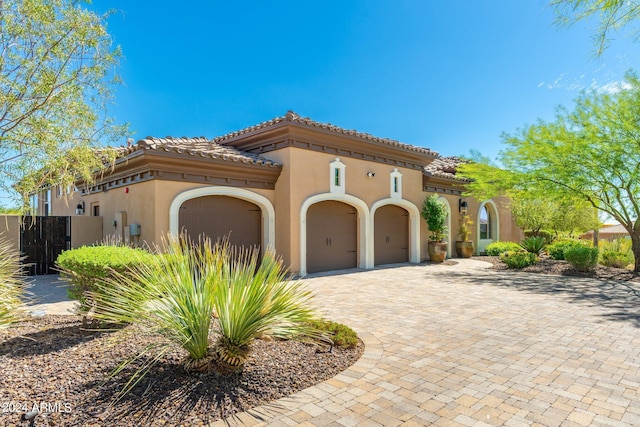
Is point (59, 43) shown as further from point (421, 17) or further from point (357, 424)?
point (421, 17)

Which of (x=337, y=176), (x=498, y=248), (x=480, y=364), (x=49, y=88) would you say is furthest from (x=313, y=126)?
(x=498, y=248)

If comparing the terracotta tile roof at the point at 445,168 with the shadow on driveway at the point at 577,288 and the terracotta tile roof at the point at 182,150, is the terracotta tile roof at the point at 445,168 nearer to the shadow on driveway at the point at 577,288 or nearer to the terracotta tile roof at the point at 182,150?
the shadow on driveway at the point at 577,288

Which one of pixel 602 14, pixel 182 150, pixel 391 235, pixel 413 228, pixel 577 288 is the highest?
pixel 602 14

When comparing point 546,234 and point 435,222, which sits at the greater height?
point 435,222

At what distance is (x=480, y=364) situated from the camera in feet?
15.7

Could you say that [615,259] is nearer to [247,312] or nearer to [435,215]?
[435,215]

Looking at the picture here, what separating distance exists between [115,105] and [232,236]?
6.89 m

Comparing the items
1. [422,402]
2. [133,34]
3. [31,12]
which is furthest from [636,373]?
[133,34]

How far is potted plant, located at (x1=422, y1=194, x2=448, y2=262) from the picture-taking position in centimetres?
1737

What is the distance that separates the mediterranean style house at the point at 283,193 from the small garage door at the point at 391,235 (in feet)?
0.16

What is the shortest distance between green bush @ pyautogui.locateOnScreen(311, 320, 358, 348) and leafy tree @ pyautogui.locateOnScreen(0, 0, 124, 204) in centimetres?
434

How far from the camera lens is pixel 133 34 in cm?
752

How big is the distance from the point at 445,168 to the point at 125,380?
806 inches

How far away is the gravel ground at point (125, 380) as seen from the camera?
3.30 m
